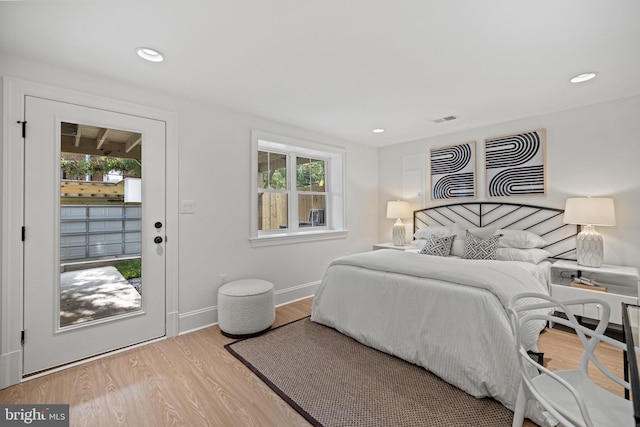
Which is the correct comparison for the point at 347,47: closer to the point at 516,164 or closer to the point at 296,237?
the point at 296,237

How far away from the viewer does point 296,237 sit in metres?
3.95

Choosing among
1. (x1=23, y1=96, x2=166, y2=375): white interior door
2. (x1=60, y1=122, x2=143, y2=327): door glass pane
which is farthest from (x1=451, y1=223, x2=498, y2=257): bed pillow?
(x1=60, y1=122, x2=143, y2=327): door glass pane

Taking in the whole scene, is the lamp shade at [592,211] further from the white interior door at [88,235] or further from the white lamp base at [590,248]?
the white interior door at [88,235]

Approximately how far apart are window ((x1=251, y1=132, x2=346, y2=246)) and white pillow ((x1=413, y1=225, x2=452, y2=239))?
1094 millimetres

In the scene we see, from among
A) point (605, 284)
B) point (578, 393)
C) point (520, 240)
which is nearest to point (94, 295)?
point (578, 393)

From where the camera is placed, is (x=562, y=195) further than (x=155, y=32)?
Yes

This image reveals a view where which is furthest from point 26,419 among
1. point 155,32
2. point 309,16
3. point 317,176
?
point 317,176

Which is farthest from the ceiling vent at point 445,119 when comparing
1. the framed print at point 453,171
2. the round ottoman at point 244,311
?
the round ottoman at point 244,311

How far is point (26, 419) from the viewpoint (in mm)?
1770

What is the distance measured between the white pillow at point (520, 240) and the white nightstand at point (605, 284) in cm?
27

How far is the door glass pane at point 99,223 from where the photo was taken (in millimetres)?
2377

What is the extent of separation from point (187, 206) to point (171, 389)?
5.22ft

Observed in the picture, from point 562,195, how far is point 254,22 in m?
3.61

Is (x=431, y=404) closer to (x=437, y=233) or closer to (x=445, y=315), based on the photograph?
(x=445, y=315)
